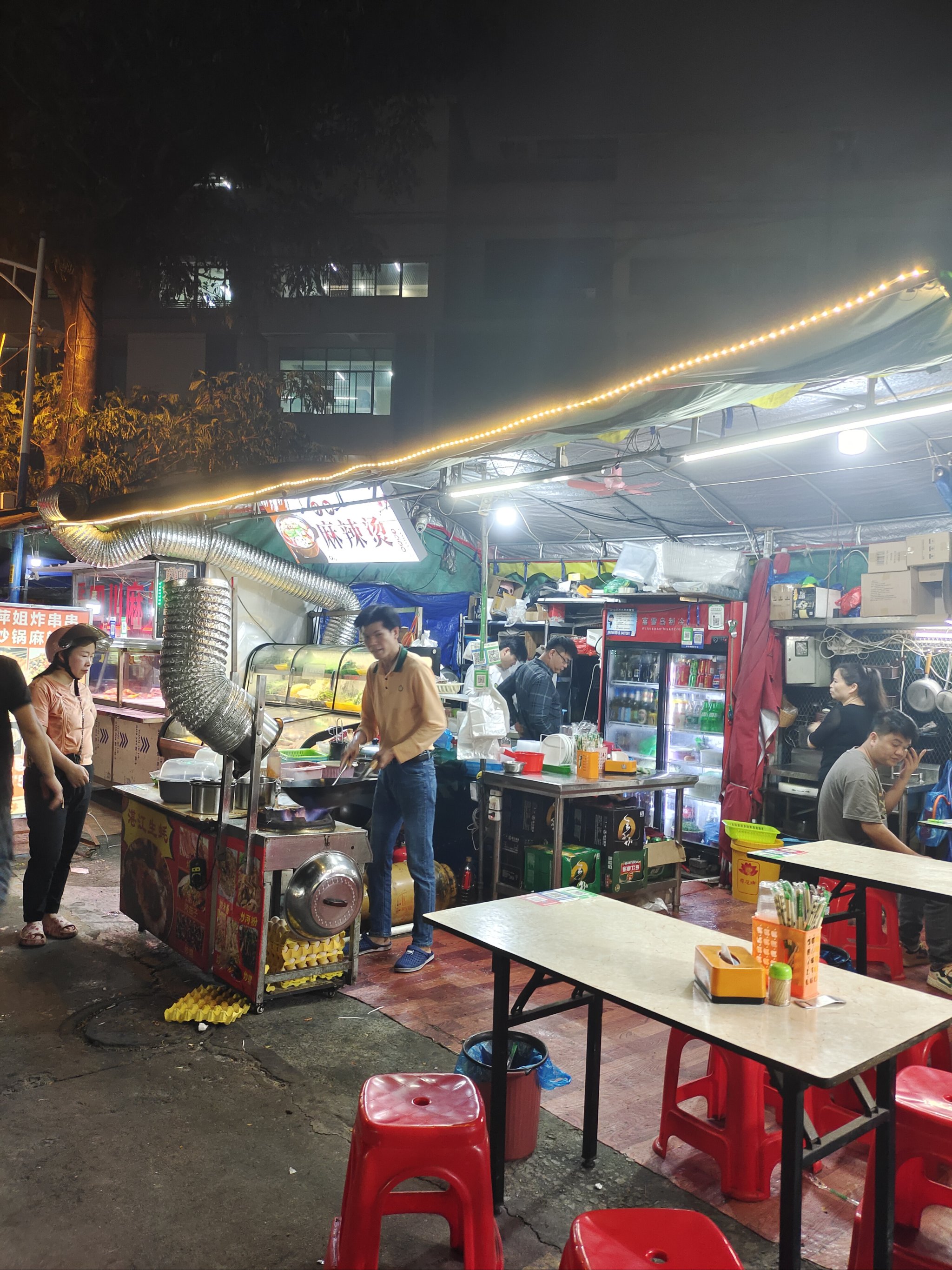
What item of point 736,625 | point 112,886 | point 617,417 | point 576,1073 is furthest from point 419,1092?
point 736,625

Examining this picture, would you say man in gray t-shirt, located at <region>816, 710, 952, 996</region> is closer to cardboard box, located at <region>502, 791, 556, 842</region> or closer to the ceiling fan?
cardboard box, located at <region>502, 791, 556, 842</region>

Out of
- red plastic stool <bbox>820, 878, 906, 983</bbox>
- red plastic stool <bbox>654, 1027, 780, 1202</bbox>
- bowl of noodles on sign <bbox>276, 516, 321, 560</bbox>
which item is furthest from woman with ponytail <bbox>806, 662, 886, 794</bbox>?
bowl of noodles on sign <bbox>276, 516, 321, 560</bbox>

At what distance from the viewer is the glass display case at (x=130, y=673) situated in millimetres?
10242

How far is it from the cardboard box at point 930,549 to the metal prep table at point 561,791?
7.99 feet

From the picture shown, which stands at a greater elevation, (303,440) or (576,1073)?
(303,440)

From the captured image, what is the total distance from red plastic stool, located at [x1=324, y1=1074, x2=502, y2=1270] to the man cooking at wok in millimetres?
2592

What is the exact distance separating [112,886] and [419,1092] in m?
4.99

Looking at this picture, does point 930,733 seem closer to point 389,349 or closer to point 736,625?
point 736,625

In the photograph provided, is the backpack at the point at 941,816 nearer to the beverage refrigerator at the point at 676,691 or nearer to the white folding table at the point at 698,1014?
the beverage refrigerator at the point at 676,691

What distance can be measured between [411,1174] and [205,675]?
282 cm

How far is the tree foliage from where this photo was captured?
986 centimetres

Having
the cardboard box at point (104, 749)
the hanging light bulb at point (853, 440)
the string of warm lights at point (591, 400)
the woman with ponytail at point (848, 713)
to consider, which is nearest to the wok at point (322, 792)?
the string of warm lights at point (591, 400)

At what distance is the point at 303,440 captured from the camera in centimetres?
1002

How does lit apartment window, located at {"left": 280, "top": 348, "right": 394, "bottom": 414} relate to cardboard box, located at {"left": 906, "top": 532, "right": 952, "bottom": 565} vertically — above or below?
above
